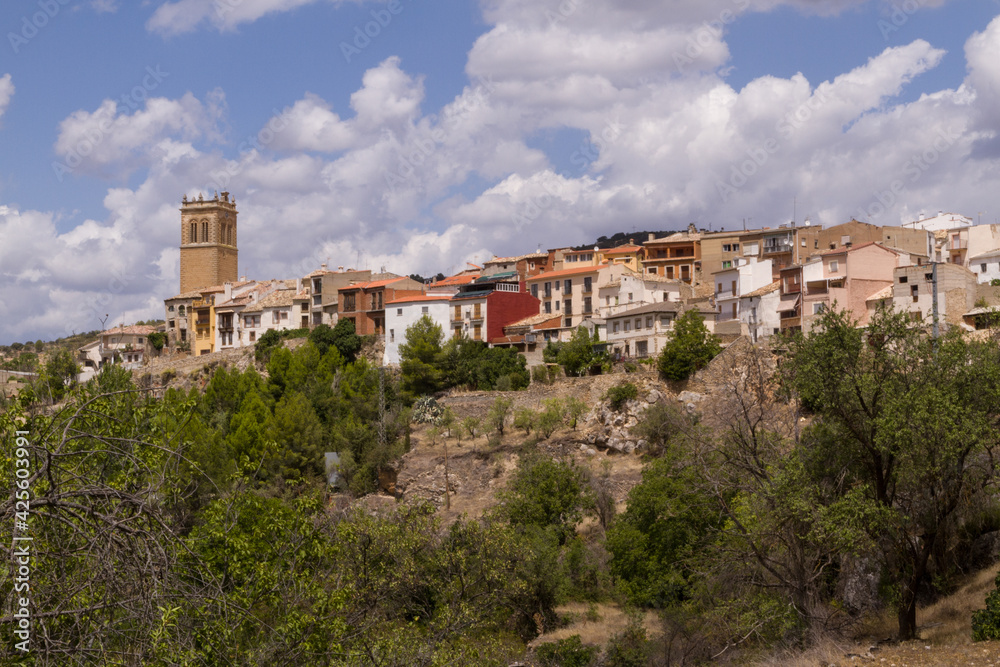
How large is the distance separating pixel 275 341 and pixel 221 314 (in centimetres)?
1411

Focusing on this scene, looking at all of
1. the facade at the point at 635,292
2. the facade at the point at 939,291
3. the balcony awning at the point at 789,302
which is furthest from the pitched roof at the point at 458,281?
the facade at the point at 939,291

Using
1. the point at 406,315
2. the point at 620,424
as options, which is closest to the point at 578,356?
the point at 620,424

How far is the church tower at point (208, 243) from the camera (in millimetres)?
112375

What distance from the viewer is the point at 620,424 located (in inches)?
1998

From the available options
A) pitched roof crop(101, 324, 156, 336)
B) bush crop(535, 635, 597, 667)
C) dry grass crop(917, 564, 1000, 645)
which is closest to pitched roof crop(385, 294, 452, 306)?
pitched roof crop(101, 324, 156, 336)

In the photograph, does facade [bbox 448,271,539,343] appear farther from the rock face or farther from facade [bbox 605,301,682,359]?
the rock face

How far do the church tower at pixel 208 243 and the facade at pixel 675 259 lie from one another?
176 feet

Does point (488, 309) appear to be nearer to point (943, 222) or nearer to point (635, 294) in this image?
point (635, 294)

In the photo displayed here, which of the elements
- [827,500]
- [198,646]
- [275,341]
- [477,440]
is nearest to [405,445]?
[477,440]

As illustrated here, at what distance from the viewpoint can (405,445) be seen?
5572cm

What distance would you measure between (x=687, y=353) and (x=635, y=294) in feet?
56.2

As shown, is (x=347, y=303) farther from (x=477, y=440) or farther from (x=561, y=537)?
(x=561, y=537)

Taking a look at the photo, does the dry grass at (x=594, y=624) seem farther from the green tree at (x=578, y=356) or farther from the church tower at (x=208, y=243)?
the church tower at (x=208, y=243)

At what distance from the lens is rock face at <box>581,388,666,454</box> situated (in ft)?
163
